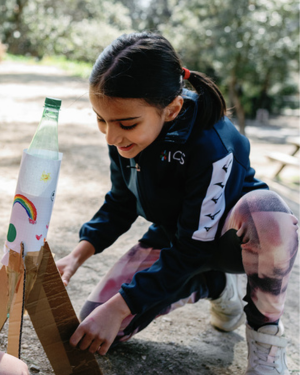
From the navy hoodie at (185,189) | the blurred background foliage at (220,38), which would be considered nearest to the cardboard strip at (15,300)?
the navy hoodie at (185,189)

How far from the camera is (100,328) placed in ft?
4.33

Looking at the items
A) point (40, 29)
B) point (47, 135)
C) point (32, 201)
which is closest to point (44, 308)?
point (32, 201)

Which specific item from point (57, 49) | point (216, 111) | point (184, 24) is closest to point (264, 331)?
point (216, 111)

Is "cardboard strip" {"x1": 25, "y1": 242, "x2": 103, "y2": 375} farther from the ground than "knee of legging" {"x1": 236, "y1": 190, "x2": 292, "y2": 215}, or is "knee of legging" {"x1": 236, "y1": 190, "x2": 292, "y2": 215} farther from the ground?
"knee of legging" {"x1": 236, "y1": 190, "x2": 292, "y2": 215}

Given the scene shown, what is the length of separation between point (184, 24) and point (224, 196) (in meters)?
13.0

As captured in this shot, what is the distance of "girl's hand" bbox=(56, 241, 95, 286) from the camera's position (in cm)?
161

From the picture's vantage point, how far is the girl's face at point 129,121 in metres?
1.35

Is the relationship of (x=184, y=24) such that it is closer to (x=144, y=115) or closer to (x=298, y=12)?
(x=298, y=12)

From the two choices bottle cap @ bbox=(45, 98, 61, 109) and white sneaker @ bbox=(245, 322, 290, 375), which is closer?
bottle cap @ bbox=(45, 98, 61, 109)

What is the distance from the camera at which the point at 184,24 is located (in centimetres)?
1361

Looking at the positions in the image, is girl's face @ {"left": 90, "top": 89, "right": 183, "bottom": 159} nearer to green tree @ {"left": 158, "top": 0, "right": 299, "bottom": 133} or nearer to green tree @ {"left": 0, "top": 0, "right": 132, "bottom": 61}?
green tree @ {"left": 158, "top": 0, "right": 299, "bottom": 133}

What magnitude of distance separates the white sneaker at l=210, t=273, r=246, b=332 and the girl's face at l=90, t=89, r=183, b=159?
704 millimetres

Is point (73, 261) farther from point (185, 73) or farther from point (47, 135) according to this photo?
point (185, 73)

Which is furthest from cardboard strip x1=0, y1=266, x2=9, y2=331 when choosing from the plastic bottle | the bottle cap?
the bottle cap
